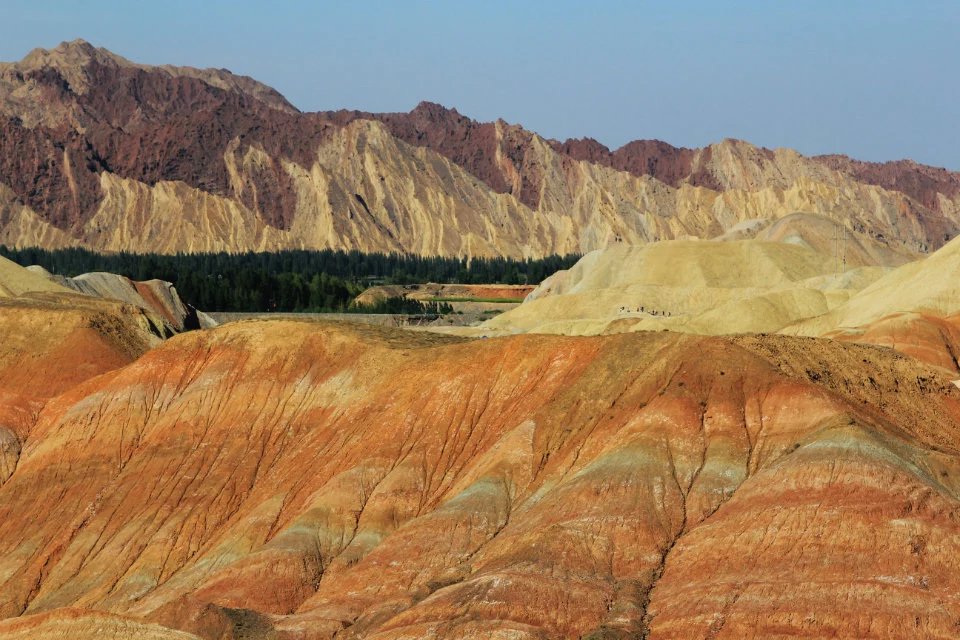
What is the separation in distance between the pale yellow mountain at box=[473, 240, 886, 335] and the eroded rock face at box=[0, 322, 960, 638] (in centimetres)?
4759

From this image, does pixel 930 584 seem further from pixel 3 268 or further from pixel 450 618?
pixel 3 268

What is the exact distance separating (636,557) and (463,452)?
622 inches

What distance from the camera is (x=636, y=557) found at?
4866cm

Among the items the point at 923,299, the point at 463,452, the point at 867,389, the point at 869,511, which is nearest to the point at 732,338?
the point at 867,389

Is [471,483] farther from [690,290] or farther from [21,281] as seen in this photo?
[690,290]

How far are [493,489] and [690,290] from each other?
97.9m

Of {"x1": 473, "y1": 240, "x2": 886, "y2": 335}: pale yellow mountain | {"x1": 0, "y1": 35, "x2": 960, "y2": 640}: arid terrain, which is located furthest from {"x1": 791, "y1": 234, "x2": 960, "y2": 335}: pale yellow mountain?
{"x1": 0, "y1": 35, "x2": 960, "y2": 640}: arid terrain

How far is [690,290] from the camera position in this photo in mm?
151750

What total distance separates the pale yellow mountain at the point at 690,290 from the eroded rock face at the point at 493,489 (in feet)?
156

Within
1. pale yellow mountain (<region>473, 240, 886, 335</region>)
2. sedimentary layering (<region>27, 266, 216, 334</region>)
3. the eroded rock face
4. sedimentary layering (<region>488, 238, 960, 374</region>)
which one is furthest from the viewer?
sedimentary layering (<region>27, 266, 216, 334</region>)

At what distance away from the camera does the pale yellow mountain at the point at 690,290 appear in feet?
405

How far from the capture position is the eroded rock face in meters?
44.8

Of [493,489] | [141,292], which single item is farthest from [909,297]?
[141,292]

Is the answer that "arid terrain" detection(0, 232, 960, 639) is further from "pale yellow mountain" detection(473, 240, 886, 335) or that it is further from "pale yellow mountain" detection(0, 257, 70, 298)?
"pale yellow mountain" detection(473, 240, 886, 335)
